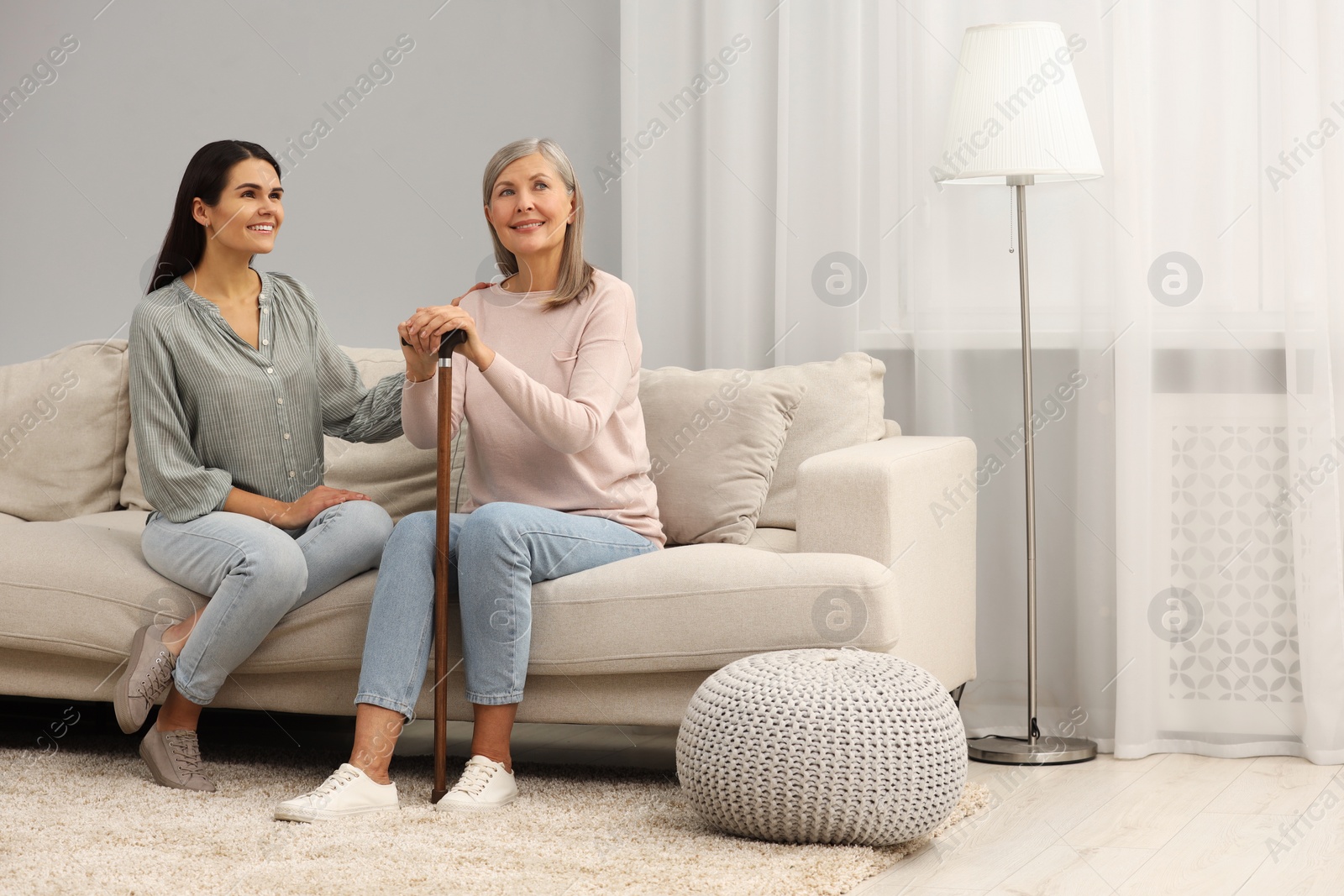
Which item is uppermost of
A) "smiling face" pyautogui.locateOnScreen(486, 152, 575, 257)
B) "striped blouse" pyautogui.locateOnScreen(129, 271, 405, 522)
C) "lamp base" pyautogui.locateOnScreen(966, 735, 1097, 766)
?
"smiling face" pyautogui.locateOnScreen(486, 152, 575, 257)

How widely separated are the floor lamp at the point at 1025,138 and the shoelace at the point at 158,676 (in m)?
1.44

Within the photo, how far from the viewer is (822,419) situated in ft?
8.55

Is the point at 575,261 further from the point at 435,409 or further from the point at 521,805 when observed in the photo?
the point at 521,805

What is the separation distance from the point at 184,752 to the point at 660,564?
84 cm

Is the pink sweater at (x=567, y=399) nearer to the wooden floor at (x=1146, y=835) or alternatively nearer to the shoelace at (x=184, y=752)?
the shoelace at (x=184, y=752)

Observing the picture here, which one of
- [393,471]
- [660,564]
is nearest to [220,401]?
[393,471]

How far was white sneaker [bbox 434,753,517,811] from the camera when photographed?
201cm

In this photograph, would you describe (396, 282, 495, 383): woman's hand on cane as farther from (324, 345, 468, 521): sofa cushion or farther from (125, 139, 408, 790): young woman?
(324, 345, 468, 521): sofa cushion

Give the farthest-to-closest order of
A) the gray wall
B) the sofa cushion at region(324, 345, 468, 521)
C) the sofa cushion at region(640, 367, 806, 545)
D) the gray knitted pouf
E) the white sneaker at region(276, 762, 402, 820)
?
the gray wall
the sofa cushion at region(324, 345, 468, 521)
the sofa cushion at region(640, 367, 806, 545)
the white sneaker at region(276, 762, 402, 820)
the gray knitted pouf

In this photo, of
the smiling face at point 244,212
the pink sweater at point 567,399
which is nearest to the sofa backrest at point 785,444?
the pink sweater at point 567,399

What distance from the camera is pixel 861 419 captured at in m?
2.61

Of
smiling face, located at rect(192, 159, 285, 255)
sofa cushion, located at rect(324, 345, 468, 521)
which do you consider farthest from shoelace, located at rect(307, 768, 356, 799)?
smiling face, located at rect(192, 159, 285, 255)

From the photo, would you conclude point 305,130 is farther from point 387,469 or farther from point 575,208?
point 575,208

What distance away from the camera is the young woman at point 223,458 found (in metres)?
2.13
